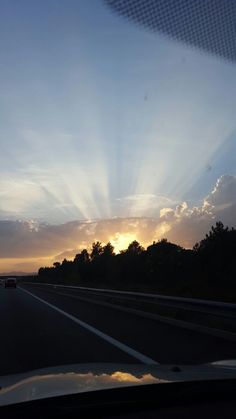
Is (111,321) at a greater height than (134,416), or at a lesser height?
greater

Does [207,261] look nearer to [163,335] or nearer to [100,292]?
[100,292]

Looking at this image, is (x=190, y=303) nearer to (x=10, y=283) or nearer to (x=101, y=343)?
(x=101, y=343)

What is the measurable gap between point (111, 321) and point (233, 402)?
1500 cm

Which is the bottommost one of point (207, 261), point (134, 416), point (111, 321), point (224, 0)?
point (134, 416)

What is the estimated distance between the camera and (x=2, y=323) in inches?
756

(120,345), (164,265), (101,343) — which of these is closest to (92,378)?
(120,345)

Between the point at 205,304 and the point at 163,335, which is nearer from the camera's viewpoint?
the point at 163,335

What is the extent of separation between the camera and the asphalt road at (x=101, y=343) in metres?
10.9

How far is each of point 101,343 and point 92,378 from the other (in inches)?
342

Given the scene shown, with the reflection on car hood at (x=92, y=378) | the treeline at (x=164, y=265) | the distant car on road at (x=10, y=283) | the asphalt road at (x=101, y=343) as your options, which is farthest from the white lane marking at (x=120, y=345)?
the distant car on road at (x=10, y=283)

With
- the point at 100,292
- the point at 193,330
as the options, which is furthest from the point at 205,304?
the point at 100,292

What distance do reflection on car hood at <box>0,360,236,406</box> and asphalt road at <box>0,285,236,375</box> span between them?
14.8ft

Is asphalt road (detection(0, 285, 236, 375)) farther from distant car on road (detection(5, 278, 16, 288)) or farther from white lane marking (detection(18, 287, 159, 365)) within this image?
distant car on road (detection(5, 278, 16, 288))

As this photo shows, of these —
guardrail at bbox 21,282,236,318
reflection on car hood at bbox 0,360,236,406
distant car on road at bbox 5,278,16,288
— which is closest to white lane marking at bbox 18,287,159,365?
guardrail at bbox 21,282,236,318
